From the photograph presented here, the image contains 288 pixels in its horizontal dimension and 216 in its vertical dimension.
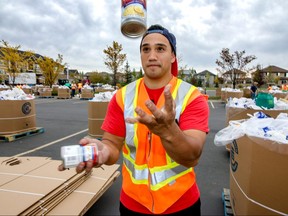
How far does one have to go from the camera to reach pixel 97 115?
641 cm

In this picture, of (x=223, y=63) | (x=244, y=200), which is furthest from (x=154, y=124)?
(x=223, y=63)

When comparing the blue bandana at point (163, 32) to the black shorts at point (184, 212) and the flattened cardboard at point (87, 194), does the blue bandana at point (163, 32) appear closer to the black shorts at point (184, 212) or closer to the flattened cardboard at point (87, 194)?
the black shorts at point (184, 212)

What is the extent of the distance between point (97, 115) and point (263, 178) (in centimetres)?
483

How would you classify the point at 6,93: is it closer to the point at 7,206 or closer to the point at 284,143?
the point at 7,206

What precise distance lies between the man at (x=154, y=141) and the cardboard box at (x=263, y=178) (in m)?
0.98

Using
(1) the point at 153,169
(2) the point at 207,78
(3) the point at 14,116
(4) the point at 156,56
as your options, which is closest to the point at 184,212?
(1) the point at 153,169

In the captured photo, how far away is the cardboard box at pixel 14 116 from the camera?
6566 mm

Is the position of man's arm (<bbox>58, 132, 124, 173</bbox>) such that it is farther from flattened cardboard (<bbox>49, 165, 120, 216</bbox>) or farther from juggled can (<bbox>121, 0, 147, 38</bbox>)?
flattened cardboard (<bbox>49, 165, 120, 216</bbox>)

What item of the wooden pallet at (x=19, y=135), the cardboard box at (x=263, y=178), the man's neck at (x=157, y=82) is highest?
the man's neck at (x=157, y=82)

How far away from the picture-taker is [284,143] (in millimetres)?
2121

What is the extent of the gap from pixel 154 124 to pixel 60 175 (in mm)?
2411

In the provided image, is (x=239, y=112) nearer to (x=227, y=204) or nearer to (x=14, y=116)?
(x=227, y=204)

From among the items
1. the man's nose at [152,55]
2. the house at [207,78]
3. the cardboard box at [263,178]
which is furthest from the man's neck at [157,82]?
the house at [207,78]

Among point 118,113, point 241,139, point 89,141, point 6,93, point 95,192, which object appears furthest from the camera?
point 6,93
